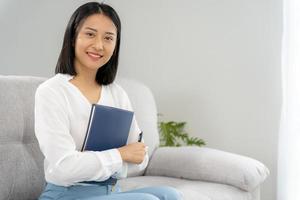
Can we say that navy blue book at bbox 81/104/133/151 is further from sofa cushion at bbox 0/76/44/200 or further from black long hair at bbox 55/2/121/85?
sofa cushion at bbox 0/76/44/200

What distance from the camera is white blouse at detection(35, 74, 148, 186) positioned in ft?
5.02

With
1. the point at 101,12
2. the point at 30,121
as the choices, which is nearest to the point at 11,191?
the point at 30,121

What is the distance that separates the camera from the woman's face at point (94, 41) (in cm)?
169

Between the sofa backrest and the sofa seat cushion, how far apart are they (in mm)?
401

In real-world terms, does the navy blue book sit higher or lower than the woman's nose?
lower

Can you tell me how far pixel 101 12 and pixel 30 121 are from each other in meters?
0.58

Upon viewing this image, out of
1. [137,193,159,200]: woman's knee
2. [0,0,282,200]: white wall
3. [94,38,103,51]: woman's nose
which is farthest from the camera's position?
[0,0,282,200]: white wall

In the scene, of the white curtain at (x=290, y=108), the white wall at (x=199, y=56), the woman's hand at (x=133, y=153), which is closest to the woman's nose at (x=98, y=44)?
the woman's hand at (x=133, y=153)

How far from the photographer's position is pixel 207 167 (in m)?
2.37

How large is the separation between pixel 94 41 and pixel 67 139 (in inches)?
13.9

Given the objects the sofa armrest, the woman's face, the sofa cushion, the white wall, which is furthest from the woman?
the white wall

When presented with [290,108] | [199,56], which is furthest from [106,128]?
[199,56]

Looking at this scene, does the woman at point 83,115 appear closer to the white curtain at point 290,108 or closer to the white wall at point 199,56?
the white curtain at point 290,108

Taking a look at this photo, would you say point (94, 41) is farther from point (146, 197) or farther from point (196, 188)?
point (196, 188)
